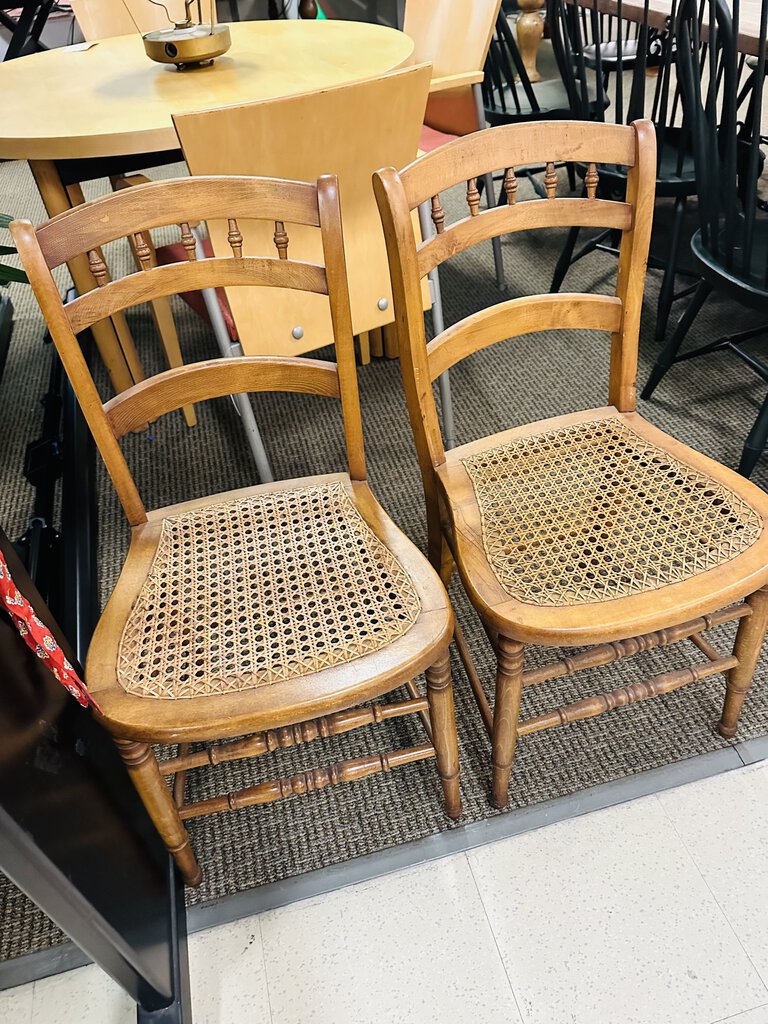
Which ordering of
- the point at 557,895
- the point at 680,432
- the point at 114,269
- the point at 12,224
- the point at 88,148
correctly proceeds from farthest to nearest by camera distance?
the point at 114,269 → the point at 680,432 → the point at 88,148 → the point at 557,895 → the point at 12,224

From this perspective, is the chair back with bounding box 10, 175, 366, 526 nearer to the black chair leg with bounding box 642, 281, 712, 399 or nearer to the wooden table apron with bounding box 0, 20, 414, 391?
the wooden table apron with bounding box 0, 20, 414, 391

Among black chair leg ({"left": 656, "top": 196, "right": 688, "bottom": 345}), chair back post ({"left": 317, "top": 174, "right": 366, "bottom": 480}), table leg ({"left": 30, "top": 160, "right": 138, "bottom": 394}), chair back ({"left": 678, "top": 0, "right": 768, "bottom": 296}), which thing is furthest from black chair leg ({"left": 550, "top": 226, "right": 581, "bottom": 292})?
chair back post ({"left": 317, "top": 174, "right": 366, "bottom": 480})

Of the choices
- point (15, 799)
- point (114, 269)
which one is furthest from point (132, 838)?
point (114, 269)

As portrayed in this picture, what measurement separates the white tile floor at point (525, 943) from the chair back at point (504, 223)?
0.62 meters

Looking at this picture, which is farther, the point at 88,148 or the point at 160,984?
the point at 88,148

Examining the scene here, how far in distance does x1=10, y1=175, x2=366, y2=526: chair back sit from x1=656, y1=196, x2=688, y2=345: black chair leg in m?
1.33

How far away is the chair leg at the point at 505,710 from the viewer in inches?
37.0

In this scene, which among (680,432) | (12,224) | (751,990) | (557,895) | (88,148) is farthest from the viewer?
(680,432)

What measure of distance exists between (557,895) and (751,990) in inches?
10.5

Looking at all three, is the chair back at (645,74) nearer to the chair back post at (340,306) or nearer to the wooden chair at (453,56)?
the wooden chair at (453,56)

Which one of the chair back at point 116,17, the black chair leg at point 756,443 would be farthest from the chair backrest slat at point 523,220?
the chair back at point 116,17

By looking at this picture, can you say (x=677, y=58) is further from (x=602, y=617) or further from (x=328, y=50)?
(x=602, y=617)

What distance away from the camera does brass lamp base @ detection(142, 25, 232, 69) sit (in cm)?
180

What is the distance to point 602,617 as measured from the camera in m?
0.88
